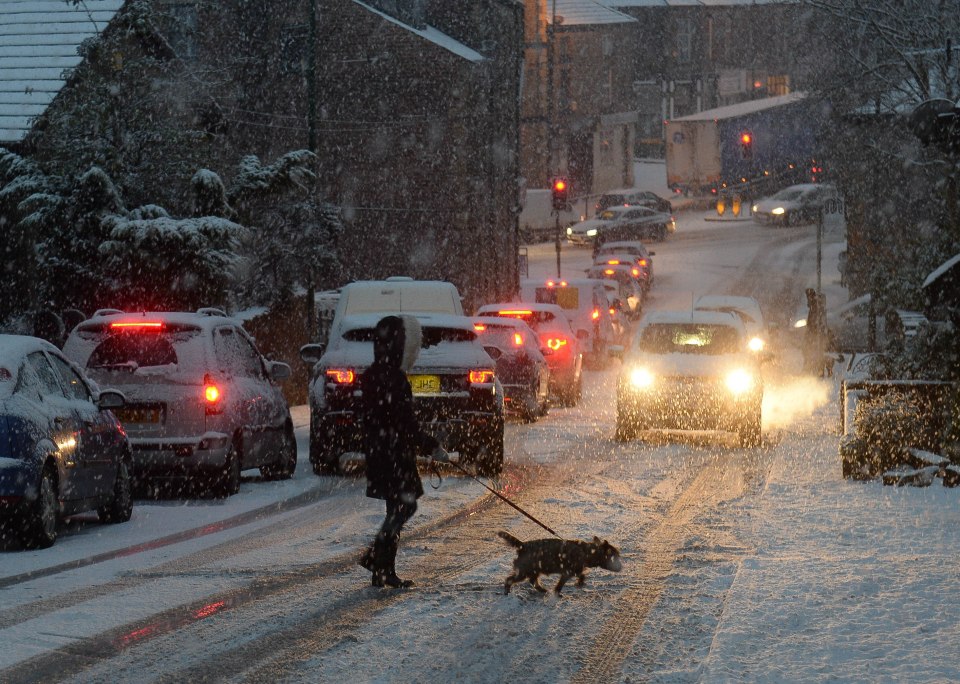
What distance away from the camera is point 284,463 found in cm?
1670

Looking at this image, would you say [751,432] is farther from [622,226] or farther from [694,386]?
[622,226]

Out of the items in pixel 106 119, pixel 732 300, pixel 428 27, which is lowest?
pixel 732 300

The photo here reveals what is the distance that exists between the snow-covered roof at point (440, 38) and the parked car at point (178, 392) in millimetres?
36619

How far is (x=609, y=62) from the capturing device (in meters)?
98.4

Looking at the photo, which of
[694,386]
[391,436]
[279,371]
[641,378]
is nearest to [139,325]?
[279,371]

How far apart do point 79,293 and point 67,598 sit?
15.9m

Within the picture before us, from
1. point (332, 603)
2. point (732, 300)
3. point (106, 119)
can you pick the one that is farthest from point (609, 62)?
point (332, 603)

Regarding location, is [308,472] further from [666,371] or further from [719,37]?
[719,37]

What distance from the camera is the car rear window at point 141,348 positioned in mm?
14711

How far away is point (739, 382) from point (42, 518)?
10819 mm

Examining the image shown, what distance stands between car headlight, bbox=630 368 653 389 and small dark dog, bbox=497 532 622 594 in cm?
1097

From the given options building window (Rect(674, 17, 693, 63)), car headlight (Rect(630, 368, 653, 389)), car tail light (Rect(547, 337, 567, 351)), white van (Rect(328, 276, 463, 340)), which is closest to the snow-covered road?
car headlight (Rect(630, 368, 653, 389))

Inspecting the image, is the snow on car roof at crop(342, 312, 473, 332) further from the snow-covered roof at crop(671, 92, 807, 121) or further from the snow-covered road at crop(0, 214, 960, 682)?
the snow-covered roof at crop(671, 92, 807, 121)

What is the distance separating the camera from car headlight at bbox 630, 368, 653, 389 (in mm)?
20359
